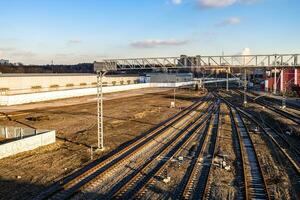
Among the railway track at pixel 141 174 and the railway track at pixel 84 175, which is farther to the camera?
the railway track at pixel 141 174

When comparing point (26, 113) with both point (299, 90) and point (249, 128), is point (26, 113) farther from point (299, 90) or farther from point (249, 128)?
point (299, 90)

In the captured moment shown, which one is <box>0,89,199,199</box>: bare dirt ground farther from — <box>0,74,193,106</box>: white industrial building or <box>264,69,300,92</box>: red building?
<box>264,69,300,92</box>: red building

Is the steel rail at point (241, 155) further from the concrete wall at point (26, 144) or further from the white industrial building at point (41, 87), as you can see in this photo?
the white industrial building at point (41, 87)

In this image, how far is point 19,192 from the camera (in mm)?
15797

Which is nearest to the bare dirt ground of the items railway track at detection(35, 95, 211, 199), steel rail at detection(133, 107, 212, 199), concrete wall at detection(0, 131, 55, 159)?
concrete wall at detection(0, 131, 55, 159)

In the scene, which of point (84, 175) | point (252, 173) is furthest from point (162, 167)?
point (252, 173)

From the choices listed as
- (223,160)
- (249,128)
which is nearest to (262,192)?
(223,160)

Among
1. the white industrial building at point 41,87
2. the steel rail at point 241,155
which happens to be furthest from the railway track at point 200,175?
the white industrial building at point 41,87

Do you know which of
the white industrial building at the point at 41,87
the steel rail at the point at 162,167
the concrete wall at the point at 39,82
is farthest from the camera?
the concrete wall at the point at 39,82

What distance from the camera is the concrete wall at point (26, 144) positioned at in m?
21.8

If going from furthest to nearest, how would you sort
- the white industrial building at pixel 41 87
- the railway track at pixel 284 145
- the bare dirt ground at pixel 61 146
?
the white industrial building at pixel 41 87 → the railway track at pixel 284 145 → the bare dirt ground at pixel 61 146

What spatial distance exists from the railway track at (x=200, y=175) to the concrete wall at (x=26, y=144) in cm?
1087

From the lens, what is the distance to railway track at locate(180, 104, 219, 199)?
15719mm

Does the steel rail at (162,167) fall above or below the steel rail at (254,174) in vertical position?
above
